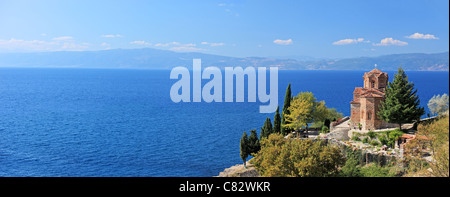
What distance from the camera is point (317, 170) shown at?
2559cm

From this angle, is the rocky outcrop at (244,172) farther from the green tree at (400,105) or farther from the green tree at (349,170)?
the green tree at (400,105)

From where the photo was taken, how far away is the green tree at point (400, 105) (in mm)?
34969

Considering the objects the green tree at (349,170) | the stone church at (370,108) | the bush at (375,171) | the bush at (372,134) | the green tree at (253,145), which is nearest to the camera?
the bush at (375,171)

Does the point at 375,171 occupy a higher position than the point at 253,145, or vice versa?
Result: the point at 375,171

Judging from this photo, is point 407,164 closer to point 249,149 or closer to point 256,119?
point 249,149

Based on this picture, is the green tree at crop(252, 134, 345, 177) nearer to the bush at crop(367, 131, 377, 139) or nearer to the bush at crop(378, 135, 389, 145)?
the bush at crop(378, 135, 389, 145)

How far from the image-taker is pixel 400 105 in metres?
34.8

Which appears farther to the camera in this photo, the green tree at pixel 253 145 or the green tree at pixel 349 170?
the green tree at pixel 253 145

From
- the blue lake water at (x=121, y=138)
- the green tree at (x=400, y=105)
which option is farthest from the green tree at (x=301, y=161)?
the blue lake water at (x=121, y=138)

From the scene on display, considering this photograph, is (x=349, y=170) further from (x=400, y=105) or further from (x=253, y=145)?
(x=253, y=145)

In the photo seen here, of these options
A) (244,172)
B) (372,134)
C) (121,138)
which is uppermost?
(372,134)

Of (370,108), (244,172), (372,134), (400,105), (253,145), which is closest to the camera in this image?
(372,134)

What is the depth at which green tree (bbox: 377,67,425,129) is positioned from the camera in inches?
1377

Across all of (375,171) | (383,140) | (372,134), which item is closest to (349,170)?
(375,171)
